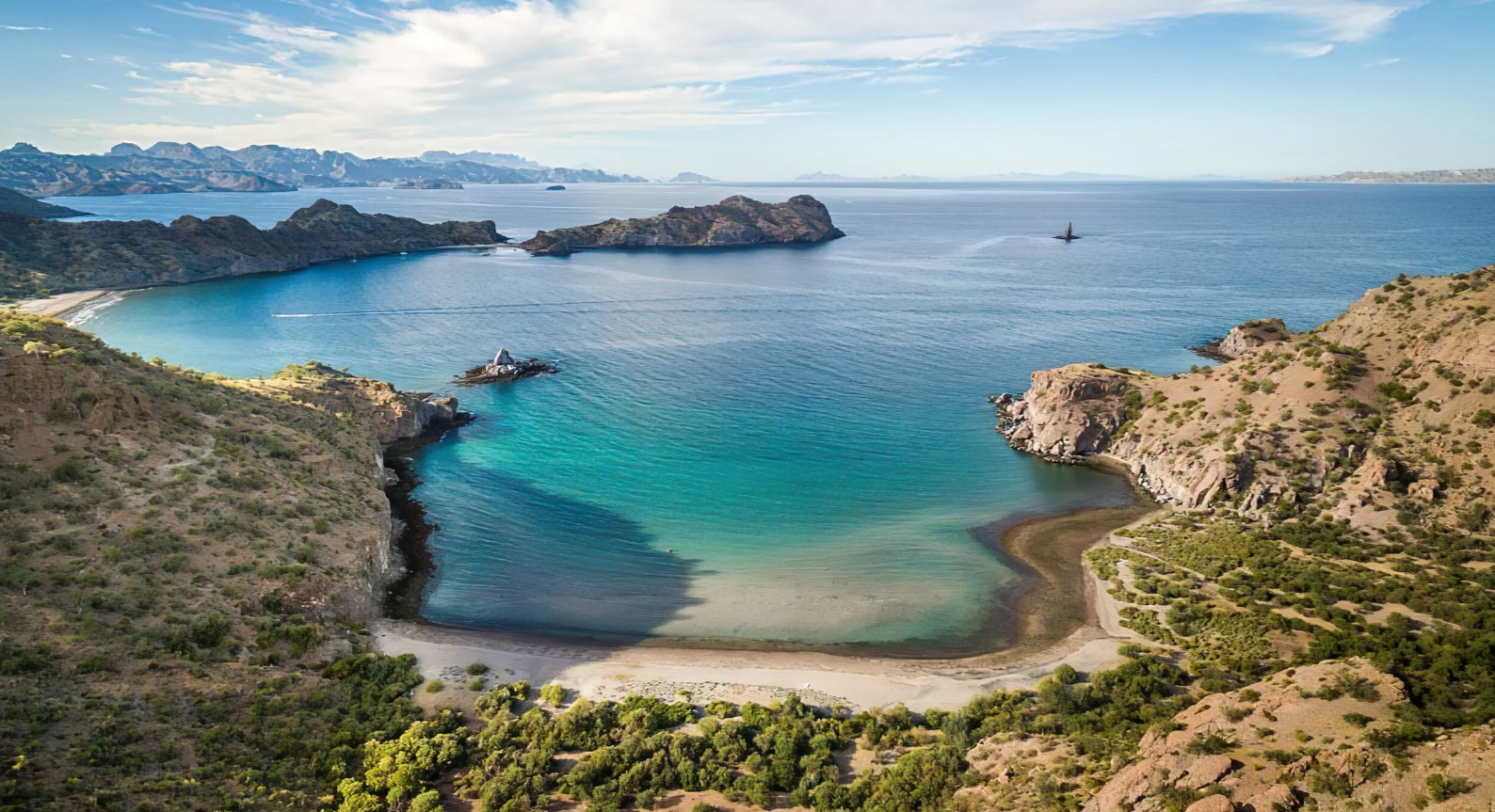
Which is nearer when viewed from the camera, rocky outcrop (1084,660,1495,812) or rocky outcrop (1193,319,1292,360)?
rocky outcrop (1084,660,1495,812)

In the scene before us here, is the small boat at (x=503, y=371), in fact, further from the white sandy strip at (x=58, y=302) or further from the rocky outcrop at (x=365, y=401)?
the white sandy strip at (x=58, y=302)

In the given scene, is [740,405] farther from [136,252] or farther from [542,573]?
[136,252]

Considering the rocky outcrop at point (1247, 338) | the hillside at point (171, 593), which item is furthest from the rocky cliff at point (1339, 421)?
the hillside at point (171, 593)

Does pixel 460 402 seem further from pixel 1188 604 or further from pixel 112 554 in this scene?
pixel 1188 604

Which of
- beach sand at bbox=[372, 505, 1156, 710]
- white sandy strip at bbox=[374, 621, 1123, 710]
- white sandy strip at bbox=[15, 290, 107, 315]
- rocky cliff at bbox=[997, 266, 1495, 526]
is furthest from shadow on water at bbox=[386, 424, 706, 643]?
white sandy strip at bbox=[15, 290, 107, 315]

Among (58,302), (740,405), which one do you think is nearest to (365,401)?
(740,405)

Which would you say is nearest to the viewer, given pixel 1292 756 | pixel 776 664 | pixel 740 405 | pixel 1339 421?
pixel 1292 756

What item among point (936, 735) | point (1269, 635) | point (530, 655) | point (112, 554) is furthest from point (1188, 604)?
point (112, 554)

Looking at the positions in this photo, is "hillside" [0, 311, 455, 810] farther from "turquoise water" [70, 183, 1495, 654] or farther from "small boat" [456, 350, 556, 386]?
"small boat" [456, 350, 556, 386]
